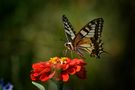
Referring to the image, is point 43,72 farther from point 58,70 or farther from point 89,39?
point 89,39

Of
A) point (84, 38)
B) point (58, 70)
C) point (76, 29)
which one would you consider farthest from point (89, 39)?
point (76, 29)

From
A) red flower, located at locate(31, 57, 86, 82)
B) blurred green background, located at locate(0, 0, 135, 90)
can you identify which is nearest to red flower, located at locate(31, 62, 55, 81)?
red flower, located at locate(31, 57, 86, 82)

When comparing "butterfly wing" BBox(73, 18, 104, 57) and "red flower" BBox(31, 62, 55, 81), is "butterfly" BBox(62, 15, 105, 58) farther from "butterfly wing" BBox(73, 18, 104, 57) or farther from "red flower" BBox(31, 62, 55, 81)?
"red flower" BBox(31, 62, 55, 81)

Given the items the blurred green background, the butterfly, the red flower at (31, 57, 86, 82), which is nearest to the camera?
the red flower at (31, 57, 86, 82)

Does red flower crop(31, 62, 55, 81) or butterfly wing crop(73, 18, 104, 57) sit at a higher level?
butterfly wing crop(73, 18, 104, 57)

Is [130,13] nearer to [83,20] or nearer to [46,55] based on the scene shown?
[83,20]

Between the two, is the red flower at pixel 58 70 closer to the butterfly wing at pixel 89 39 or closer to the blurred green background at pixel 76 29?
the butterfly wing at pixel 89 39
